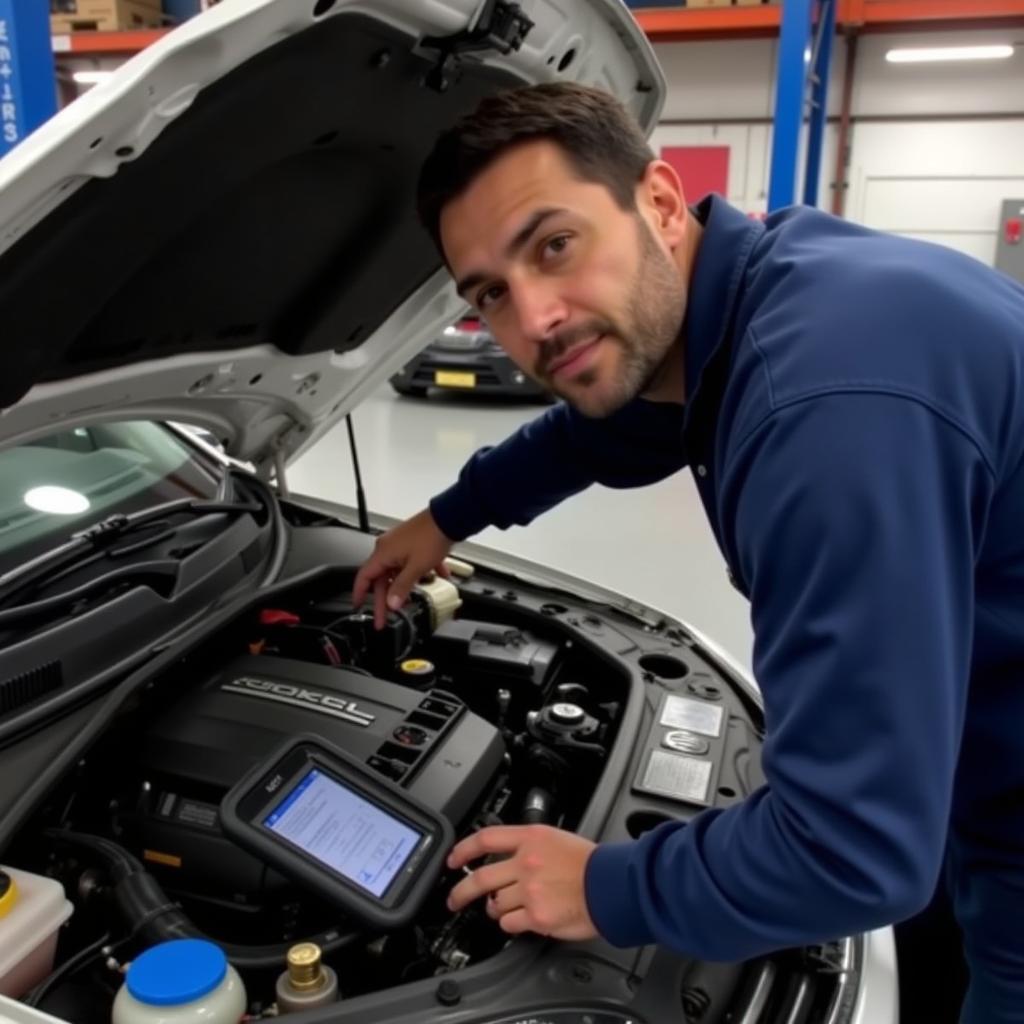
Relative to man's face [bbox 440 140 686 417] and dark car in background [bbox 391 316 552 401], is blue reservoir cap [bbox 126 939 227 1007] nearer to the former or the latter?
man's face [bbox 440 140 686 417]

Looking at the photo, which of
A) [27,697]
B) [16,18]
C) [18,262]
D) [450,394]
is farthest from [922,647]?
[450,394]

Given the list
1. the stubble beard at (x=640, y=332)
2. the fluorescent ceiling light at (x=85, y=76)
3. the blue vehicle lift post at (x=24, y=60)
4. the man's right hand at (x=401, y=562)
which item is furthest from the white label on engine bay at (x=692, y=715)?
the fluorescent ceiling light at (x=85, y=76)

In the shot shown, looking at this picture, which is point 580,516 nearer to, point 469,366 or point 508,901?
point 469,366

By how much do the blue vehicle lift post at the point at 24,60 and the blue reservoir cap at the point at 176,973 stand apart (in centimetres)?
312

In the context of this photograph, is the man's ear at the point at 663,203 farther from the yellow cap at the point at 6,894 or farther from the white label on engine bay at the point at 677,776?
the yellow cap at the point at 6,894

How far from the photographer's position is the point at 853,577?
2.48ft

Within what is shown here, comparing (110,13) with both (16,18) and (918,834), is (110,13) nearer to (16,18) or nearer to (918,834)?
(16,18)

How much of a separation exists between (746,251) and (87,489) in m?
1.09

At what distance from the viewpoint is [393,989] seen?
0.95 m

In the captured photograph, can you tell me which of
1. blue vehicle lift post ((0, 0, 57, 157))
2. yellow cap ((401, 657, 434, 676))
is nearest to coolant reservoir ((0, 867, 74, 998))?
yellow cap ((401, 657, 434, 676))

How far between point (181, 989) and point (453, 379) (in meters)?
5.75

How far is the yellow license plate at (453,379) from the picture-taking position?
Result: 6.44 metres

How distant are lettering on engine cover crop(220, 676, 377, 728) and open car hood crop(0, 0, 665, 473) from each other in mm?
457

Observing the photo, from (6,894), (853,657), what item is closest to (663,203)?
(853,657)
